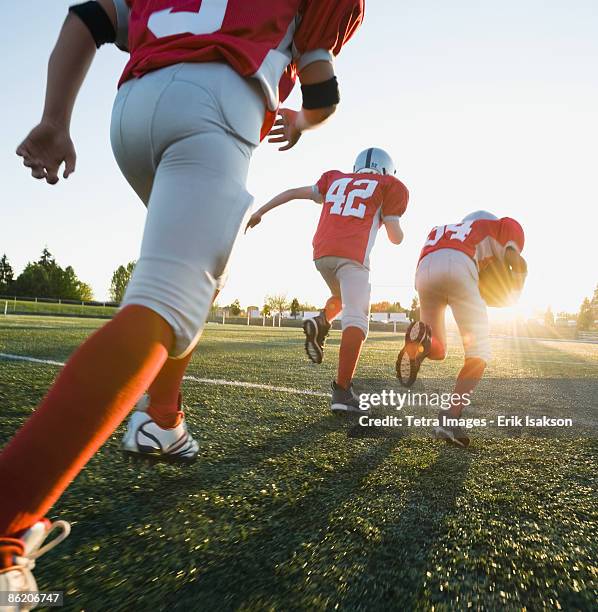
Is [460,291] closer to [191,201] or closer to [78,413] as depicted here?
[191,201]

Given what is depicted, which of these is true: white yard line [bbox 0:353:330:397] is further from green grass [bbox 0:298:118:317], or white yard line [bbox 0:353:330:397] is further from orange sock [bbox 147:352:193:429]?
green grass [bbox 0:298:118:317]

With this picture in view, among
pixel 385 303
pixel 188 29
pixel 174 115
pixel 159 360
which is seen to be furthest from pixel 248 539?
pixel 385 303

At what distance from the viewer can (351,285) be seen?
12.0 ft

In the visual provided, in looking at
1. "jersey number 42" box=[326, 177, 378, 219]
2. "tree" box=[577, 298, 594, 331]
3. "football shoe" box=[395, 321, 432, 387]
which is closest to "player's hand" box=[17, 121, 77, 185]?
"jersey number 42" box=[326, 177, 378, 219]

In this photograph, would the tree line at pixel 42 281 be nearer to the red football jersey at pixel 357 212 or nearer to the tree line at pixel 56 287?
the tree line at pixel 56 287

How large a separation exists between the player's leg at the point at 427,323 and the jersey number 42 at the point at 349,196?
0.69 meters

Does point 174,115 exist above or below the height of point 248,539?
above

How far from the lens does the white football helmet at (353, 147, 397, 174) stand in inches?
159

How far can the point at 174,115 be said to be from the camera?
1.00m

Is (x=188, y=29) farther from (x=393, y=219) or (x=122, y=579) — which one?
(x=393, y=219)

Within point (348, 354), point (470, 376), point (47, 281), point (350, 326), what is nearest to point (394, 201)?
point (350, 326)

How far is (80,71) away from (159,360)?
0.82m

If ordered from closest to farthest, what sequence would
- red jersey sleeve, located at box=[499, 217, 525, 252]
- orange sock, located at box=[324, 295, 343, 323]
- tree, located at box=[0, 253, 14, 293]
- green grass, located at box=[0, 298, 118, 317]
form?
1. red jersey sleeve, located at box=[499, 217, 525, 252]
2. orange sock, located at box=[324, 295, 343, 323]
3. green grass, located at box=[0, 298, 118, 317]
4. tree, located at box=[0, 253, 14, 293]

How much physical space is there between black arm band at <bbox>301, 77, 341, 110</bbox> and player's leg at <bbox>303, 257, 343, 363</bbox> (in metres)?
2.45
